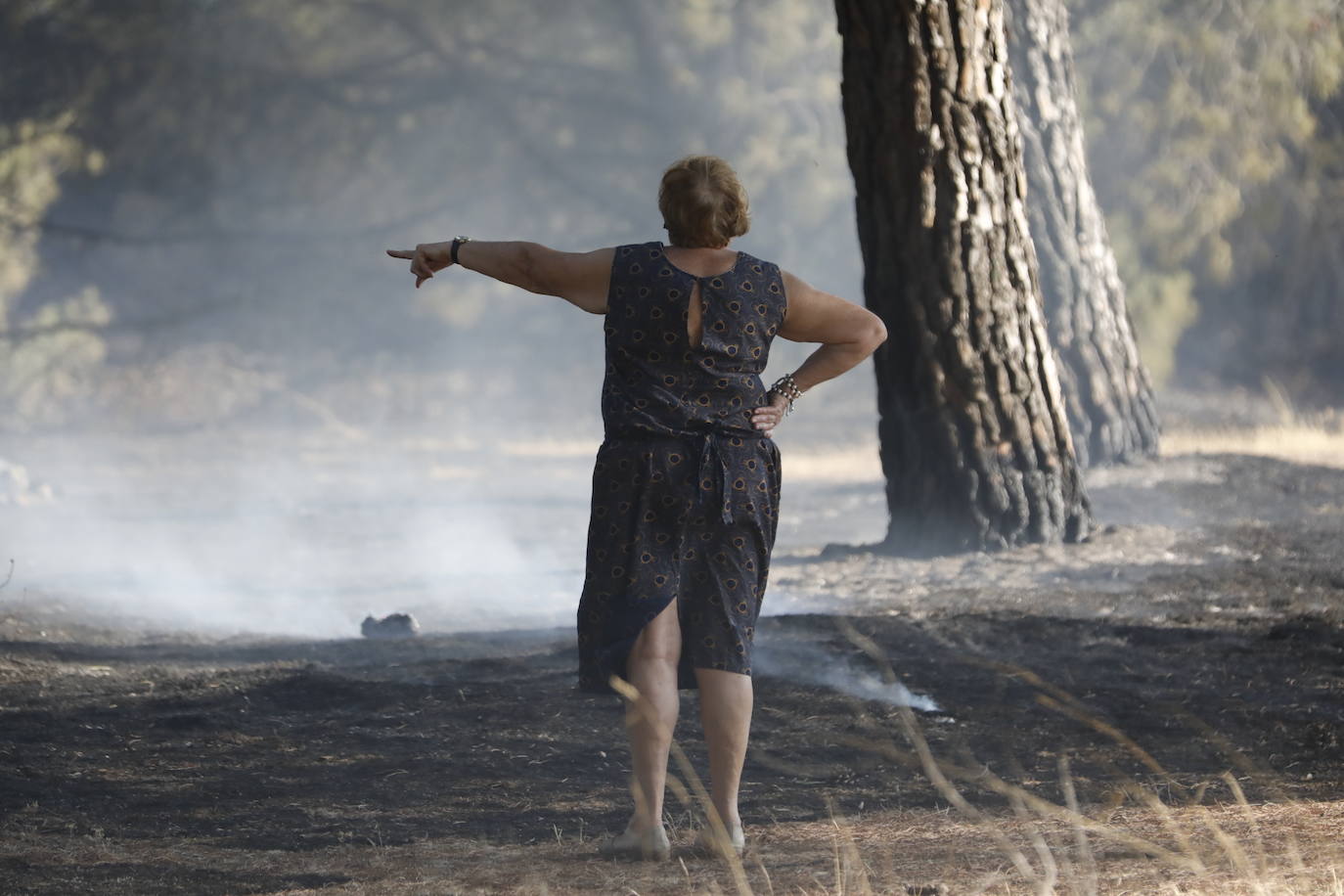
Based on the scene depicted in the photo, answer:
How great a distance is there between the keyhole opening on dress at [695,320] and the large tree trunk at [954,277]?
3.55m

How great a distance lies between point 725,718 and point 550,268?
946 millimetres

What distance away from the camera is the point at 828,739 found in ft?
14.3

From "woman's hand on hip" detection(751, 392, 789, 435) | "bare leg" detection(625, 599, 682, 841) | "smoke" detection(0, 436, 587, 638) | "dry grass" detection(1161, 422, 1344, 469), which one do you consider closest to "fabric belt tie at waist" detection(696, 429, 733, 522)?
"woman's hand on hip" detection(751, 392, 789, 435)

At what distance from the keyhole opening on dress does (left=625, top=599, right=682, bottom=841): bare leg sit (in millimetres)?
530

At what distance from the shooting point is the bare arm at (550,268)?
3.24 m

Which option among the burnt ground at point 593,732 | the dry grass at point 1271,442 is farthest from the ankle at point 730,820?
the dry grass at point 1271,442

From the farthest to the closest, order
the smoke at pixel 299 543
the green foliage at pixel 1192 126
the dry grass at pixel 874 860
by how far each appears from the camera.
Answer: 1. the green foliage at pixel 1192 126
2. the smoke at pixel 299 543
3. the dry grass at pixel 874 860

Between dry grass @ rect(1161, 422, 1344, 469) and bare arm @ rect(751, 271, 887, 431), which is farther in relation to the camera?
dry grass @ rect(1161, 422, 1344, 469)

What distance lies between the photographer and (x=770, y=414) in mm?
3340

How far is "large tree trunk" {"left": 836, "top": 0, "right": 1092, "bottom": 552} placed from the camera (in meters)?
6.53

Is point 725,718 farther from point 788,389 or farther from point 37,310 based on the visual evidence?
point 37,310

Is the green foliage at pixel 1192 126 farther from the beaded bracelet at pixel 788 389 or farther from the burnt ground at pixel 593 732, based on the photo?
the beaded bracelet at pixel 788 389

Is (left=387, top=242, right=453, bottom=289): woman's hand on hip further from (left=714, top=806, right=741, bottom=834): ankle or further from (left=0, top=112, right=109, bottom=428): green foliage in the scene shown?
(left=0, top=112, right=109, bottom=428): green foliage

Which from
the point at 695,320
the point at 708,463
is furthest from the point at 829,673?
the point at 695,320
